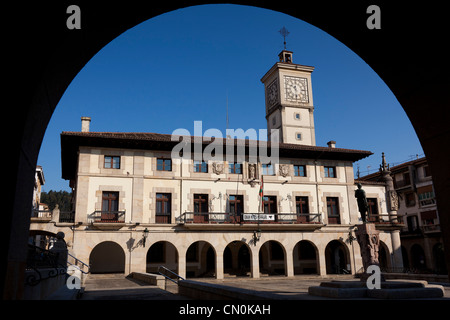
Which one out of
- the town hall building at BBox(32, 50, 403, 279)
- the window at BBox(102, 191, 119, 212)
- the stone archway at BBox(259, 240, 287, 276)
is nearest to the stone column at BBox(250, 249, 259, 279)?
the town hall building at BBox(32, 50, 403, 279)

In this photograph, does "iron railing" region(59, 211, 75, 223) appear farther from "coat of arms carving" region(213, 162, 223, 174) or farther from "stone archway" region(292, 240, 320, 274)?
"stone archway" region(292, 240, 320, 274)

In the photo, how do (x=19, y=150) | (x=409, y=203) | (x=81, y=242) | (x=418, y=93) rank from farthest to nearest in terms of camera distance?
(x=409, y=203) < (x=81, y=242) < (x=418, y=93) < (x=19, y=150)

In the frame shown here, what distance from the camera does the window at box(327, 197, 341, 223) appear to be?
1191 inches

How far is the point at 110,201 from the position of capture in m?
25.6

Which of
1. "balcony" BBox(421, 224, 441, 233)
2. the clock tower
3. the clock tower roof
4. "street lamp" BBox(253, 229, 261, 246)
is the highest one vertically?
the clock tower roof

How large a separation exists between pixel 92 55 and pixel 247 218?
2457 centimetres

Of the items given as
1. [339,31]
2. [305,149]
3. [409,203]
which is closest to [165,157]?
[305,149]

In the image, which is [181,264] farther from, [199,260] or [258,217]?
[258,217]

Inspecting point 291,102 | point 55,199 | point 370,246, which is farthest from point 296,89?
point 55,199

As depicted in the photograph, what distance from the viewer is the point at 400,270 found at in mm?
30406

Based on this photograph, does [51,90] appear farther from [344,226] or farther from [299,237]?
[344,226]

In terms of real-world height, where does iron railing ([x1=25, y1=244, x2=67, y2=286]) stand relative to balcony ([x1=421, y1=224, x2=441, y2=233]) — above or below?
below

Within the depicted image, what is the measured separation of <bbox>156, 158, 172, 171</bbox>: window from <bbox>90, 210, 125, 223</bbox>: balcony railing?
4.14 meters

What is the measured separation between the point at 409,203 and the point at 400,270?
1731cm
